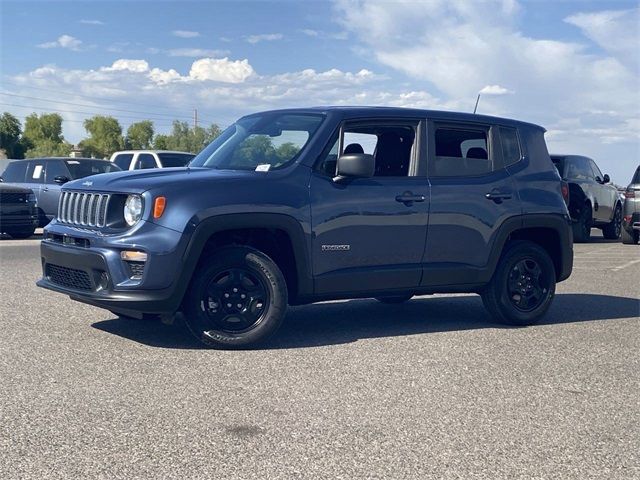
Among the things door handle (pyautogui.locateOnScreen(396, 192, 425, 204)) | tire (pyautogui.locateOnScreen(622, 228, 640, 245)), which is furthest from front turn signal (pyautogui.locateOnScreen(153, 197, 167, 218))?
tire (pyautogui.locateOnScreen(622, 228, 640, 245))

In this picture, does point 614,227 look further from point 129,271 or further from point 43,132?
point 43,132

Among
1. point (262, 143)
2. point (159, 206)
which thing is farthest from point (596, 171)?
point (159, 206)

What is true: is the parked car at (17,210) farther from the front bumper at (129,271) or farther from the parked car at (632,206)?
the front bumper at (129,271)

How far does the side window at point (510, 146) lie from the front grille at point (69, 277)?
387 cm

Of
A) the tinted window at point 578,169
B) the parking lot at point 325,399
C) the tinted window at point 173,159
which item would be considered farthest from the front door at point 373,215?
the tinted window at point 173,159

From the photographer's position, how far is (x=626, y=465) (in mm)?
4156

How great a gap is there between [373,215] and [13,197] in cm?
1285

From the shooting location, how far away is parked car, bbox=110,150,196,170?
66.7 ft

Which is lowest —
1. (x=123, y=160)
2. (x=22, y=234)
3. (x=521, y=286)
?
(x=22, y=234)

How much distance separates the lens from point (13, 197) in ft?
58.4

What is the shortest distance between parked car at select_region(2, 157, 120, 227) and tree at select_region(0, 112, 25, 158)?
3462 inches

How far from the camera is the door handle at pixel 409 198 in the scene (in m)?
7.07

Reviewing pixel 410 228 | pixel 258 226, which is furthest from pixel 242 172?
pixel 410 228

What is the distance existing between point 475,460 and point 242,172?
3.25 meters
